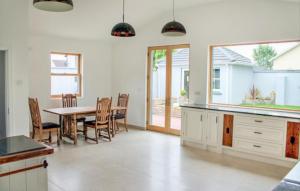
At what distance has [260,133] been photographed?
4980 mm

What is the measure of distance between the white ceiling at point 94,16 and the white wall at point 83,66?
1.08 feet

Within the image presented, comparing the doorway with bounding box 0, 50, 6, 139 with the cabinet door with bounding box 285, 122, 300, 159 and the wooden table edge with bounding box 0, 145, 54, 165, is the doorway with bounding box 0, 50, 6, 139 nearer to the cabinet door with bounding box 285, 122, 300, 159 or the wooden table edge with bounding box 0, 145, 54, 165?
the wooden table edge with bounding box 0, 145, 54, 165

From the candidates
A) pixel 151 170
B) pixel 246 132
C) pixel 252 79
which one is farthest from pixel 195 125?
pixel 151 170

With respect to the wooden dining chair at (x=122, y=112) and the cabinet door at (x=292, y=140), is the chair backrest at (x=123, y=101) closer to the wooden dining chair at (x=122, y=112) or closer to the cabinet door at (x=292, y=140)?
the wooden dining chair at (x=122, y=112)

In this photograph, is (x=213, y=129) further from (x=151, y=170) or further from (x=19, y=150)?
(x=19, y=150)

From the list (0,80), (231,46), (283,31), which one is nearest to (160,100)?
(231,46)

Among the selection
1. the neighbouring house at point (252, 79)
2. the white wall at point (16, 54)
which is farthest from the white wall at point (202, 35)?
the white wall at point (16, 54)

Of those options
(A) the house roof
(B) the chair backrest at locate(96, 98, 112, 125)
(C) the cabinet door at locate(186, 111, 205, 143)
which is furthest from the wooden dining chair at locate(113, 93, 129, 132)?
(A) the house roof

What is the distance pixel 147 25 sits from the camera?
24.7 ft

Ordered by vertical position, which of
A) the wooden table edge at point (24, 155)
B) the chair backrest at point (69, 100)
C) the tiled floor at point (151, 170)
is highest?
the chair backrest at point (69, 100)

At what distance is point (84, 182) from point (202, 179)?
5.85 ft

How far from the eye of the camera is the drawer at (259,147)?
4.79 meters

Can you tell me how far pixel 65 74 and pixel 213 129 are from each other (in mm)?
4539

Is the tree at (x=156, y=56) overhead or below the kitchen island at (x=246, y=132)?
overhead
